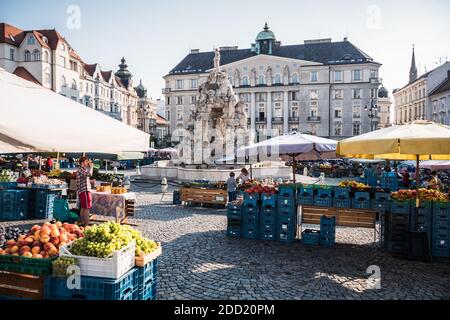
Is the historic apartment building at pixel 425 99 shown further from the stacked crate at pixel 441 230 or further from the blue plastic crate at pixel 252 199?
the blue plastic crate at pixel 252 199

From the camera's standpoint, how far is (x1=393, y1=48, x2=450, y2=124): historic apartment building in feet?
185

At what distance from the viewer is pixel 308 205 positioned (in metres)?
9.93

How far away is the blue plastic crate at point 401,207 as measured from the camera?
28.9ft

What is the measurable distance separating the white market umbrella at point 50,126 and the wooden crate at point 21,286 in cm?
175

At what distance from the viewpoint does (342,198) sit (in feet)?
31.9

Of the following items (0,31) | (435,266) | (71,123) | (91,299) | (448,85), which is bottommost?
(435,266)

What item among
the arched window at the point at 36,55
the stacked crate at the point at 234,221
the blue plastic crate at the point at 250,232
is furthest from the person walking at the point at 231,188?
the arched window at the point at 36,55

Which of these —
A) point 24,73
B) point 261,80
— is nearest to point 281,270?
point 24,73

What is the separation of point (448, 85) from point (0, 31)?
66.1 m

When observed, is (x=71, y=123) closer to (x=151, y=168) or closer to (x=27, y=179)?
(x=27, y=179)

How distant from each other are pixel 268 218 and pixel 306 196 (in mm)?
1235

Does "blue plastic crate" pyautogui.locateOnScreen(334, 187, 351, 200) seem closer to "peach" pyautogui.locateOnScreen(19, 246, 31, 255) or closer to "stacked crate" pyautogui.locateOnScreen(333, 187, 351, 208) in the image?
"stacked crate" pyautogui.locateOnScreen(333, 187, 351, 208)
